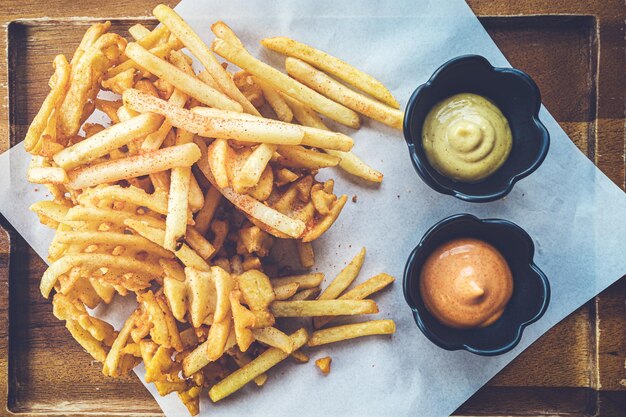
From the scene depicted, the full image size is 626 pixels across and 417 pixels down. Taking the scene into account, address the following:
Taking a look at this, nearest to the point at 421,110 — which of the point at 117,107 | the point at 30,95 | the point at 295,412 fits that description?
the point at 117,107

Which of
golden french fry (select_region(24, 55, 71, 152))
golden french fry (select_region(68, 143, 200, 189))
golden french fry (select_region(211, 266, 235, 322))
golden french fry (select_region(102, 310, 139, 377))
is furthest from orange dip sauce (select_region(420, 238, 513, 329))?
golden french fry (select_region(24, 55, 71, 152))

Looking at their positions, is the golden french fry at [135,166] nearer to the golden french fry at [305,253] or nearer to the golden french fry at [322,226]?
the golden french fry at [322,226]

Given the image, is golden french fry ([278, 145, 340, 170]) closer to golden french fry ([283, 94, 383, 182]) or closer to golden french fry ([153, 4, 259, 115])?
golden french fry ([283, 94, 383, 182])

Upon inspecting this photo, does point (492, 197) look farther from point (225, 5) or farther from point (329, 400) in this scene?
point (225, 5)

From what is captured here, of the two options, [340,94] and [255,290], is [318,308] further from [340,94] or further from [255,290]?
[340,94]

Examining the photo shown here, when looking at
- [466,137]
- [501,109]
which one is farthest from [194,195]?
[501,109]

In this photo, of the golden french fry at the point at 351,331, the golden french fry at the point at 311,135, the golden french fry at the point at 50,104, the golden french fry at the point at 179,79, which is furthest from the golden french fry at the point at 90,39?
the golden french fry at the point at 351,331
